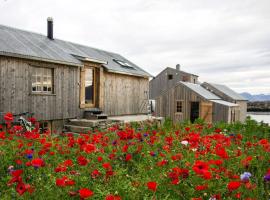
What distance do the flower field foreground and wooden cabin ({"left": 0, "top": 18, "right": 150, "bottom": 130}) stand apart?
5.21m

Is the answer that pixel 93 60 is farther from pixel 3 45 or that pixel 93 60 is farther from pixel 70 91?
pixel 3 45

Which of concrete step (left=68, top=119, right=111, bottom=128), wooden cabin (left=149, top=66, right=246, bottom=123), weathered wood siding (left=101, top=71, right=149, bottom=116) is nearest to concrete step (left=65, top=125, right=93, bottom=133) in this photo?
concrete step (left=68, top=119, right=111, bottom=128)

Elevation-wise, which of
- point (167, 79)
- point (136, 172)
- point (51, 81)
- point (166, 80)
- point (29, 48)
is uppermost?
point (167, 79)

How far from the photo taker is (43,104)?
11.4 meters

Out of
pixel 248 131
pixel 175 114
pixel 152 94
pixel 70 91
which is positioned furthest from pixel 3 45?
pixel 152 94

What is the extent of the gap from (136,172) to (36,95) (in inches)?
333

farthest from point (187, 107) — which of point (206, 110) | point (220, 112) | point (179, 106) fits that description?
point (220, 112)

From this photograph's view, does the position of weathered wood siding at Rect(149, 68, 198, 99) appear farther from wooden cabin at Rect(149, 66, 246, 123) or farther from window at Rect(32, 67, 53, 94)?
window at Rect(32, 67, 53, 94)

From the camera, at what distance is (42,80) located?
11.5 metres

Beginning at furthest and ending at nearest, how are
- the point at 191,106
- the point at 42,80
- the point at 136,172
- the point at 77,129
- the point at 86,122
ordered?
the point at 191,106 → the point at 86,122 → the point at 77,129 → the point at 42,80 → the point at 136,172

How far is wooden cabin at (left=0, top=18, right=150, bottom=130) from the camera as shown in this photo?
10195mm

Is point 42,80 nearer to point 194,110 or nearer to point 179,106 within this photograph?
→ point 179,106

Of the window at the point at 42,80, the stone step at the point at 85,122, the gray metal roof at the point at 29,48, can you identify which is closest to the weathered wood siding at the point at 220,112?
the stone step at the point at 85,122

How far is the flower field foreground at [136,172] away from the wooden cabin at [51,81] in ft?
17.1
